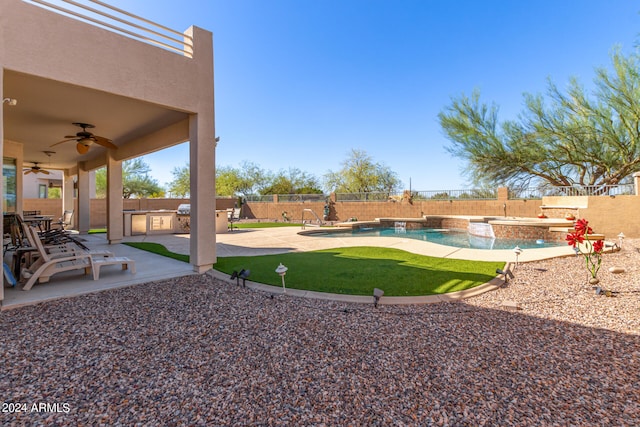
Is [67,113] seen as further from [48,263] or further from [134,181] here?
[134,181]

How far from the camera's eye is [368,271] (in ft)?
19.0

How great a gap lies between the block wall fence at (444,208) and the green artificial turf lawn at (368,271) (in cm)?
788

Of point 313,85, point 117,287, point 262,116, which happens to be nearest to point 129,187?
point 262,116

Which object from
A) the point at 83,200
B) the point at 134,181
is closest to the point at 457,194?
the point at 83,200

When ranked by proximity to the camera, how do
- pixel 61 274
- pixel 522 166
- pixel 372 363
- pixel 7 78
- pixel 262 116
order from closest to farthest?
pixel 372 363, pixel 7 78, pixel 61 274, pixel 522 166, pixel 262 116

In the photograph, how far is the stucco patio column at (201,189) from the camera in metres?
5.47

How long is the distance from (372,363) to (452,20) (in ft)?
52.8

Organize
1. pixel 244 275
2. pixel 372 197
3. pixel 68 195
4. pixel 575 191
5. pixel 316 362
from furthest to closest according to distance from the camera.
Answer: pixel 372 197
pixel 68 195
pixel 575 191
pixel 244 275
pixel 316 362

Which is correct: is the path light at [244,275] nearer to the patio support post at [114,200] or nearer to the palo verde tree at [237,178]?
the patio support post at [114,200]

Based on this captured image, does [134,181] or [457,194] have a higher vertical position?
[134,181]

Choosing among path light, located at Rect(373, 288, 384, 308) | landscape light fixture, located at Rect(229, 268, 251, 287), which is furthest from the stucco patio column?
path light, located at Rect(373, 288, 384, 308)

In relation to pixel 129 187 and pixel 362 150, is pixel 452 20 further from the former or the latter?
pixel 129 187

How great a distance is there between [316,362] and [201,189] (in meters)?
4.05

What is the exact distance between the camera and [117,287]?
4523 millimetres
